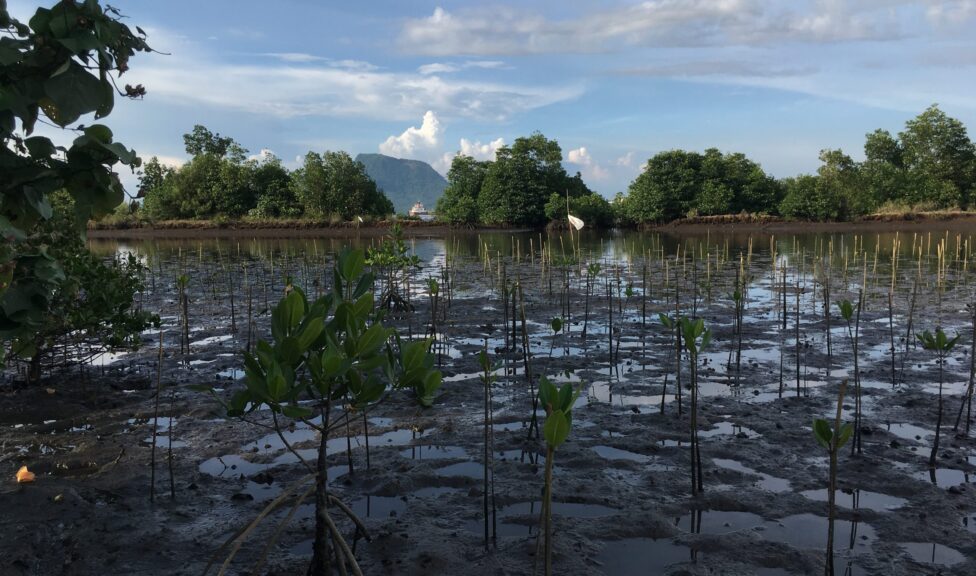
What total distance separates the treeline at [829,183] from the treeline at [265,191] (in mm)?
23789

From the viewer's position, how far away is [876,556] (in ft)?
14.2

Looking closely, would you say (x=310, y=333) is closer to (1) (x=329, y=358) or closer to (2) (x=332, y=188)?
(1) (x=329, y=358)

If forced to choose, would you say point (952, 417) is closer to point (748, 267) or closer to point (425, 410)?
point (425, 410)

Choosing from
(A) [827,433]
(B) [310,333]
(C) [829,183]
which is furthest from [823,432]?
(C) [829,183]

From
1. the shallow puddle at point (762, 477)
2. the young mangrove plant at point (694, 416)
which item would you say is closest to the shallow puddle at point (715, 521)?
the young mangrove plant at point (694, 416)

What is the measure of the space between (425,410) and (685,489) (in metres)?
3.34

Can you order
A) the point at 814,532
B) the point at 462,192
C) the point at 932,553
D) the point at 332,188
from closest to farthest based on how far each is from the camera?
the point at 932,553
the point at 814,532
the point at 332,188
the point at 462,192

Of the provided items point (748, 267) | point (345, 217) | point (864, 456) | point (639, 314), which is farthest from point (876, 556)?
point (345, 217)

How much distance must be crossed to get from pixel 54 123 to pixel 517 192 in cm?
5438

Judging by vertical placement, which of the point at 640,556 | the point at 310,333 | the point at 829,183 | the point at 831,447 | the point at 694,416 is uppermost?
the point at 829,183

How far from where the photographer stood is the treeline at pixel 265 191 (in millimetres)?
57000

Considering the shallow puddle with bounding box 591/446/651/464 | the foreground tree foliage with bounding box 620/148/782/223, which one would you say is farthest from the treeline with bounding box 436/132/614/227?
the shallow puddle with bounding box 591/446/651/464

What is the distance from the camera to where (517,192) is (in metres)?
55.5

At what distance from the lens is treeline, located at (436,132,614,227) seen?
55.5 meters
